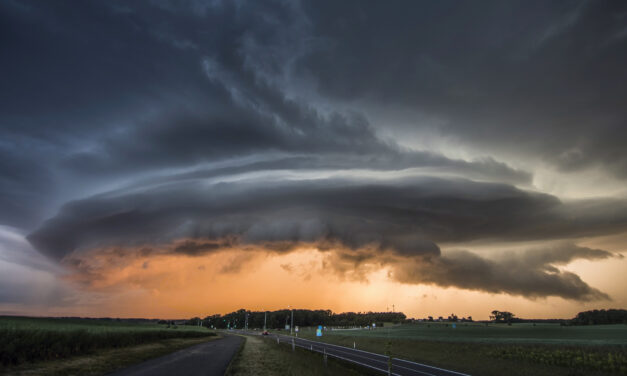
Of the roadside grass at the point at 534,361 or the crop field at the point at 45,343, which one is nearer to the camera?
the crop field at the point at 45,343

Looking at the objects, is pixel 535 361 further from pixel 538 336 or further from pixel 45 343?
pixel 538 336

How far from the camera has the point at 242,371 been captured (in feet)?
89.7

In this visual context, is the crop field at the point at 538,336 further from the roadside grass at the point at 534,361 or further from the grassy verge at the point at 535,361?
the grassy verge at the point at 535,361

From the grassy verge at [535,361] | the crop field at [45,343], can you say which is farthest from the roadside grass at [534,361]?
the crop field at [45,343]

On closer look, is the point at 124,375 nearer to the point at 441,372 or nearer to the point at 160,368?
the point at 160,368

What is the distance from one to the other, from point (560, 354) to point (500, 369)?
460 inches

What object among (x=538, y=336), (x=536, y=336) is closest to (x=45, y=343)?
(x=536, y=336)

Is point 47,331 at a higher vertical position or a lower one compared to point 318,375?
higher

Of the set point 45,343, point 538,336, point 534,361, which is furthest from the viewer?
→ point 538,336

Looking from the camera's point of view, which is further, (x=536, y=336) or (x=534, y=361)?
(x=536, y=336)

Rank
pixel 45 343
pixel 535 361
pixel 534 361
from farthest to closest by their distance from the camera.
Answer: pixel 534 361 < pixel 535 361 < pixel 45 343

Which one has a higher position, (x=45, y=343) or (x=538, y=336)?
(x=45, y=343)

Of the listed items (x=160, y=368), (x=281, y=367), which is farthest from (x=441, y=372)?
(x=160, y=368)

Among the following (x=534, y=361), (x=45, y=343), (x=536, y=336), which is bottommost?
(x=536, y=336)
